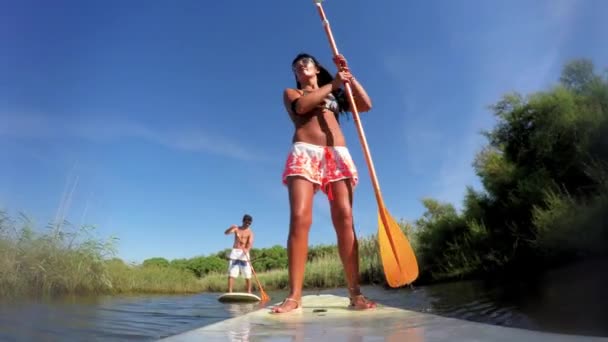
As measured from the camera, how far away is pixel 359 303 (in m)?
2.29

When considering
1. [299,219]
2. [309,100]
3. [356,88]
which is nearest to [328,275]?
[356,88]

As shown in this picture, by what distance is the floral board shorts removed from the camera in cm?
245

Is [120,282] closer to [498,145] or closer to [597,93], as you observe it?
[498,145]

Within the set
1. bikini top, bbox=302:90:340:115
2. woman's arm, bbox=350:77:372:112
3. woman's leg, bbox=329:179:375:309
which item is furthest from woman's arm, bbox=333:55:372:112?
woman's leg, bbox=329:179:375:309

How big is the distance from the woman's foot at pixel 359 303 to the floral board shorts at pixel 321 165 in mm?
612

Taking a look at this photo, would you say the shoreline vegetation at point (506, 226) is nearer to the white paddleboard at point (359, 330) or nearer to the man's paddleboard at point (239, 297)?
the man's paddleboard at point (239, 297)

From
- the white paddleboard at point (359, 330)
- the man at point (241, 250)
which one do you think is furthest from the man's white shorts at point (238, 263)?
the white paddleboard at point (359, 330)

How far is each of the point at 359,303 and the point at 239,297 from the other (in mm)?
4771

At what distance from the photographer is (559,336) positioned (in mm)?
1050

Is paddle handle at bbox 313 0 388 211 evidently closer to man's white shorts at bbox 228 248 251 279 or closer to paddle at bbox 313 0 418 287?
paddle at bbox 313 0 418 287

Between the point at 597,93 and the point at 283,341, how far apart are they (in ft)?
32.9

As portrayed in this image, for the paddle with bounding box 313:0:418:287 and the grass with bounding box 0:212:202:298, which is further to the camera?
the grass with bounding box 0:212:202:298

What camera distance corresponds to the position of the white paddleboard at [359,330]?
114 centimetres

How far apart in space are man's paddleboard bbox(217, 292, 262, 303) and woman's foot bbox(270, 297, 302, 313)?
4620 millimetres
